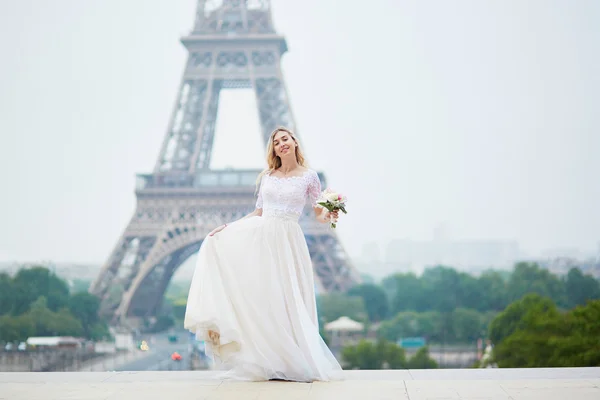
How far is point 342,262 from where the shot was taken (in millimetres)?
25391

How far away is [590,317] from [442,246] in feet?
99.1

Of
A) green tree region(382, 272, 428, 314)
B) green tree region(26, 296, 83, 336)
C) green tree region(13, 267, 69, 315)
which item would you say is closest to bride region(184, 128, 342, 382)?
Answer: green tree region(26, 296, 83, 336)

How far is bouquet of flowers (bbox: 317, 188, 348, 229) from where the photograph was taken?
469 centimetres

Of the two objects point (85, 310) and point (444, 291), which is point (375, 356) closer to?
point (85, 310)

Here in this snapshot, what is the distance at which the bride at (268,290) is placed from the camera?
4.64 meters

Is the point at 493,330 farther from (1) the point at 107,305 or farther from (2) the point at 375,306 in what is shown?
(1) the point at 107,305

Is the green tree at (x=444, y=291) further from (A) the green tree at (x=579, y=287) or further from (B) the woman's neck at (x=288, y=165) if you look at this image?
(B) the woman's neck at (x=288, y=165)

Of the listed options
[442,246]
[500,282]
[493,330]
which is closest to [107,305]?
[493,330]

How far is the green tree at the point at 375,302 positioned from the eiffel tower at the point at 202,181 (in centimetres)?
656

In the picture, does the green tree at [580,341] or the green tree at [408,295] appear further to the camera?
the green tree at [408,295]

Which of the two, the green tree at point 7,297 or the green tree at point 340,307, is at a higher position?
the green tree at point 7,297

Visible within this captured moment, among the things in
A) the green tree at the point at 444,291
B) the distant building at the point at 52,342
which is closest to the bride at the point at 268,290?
the distant building at the point at 52,342

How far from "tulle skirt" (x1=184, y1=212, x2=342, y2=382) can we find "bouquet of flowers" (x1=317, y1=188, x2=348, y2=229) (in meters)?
0.23

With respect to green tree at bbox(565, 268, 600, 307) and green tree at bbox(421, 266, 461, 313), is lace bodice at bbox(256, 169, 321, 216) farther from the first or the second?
green tree at bbox(421, 266, 461, 313)
